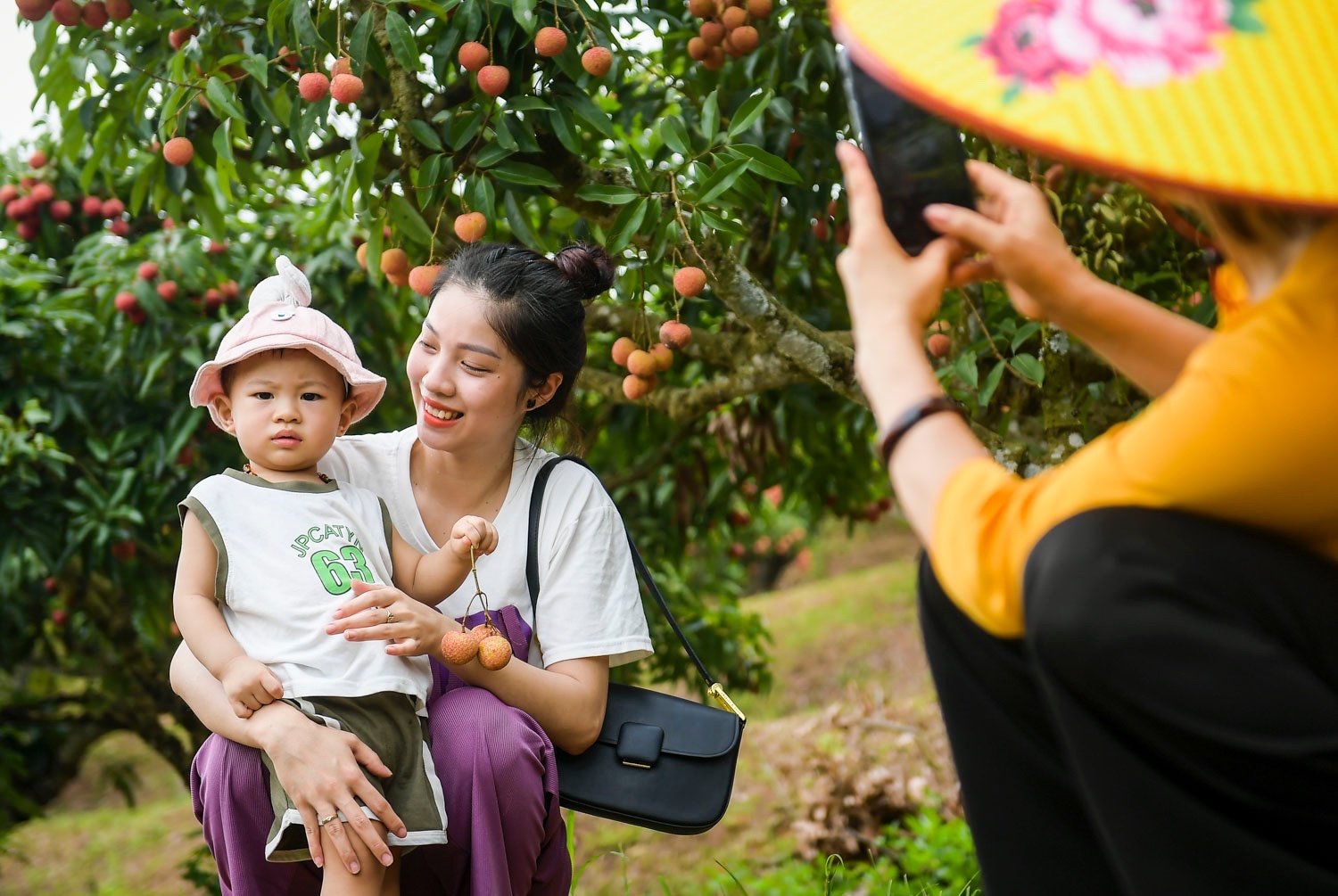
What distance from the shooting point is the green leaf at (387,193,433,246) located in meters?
2.30

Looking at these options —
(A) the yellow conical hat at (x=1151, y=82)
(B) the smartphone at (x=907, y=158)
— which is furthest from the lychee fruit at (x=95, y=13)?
(A) the yellow conical hat at (x=1151, y=82)

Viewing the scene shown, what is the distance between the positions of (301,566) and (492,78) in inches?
34.4

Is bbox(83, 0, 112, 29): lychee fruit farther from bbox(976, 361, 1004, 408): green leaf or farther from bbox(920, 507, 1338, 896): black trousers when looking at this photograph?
bbox(920, 507, 1338, 896): black trousers

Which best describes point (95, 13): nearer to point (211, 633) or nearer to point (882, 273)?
point (211, 633)

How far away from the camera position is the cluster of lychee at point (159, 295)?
10.1 feet

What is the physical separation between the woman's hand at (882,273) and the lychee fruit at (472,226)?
1056 millimetres

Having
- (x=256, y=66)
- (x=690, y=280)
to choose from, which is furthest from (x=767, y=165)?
(x=256, y=66)

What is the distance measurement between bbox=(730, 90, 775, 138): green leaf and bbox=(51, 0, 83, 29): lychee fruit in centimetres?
122

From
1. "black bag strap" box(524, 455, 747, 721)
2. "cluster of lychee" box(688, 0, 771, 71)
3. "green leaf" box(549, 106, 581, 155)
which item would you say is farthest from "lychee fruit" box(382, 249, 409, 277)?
"cluster of lychee" box(688, 0, 771, 71)

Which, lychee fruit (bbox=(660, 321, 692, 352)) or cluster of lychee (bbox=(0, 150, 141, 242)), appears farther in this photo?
cluster of lychee (bbox=(0, 150, 141, 242))

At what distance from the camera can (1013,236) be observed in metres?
1.21

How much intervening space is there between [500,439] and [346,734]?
0.56 meters

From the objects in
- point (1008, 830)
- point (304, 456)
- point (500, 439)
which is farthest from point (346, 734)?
point (1008, 830)

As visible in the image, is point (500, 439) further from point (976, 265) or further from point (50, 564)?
→ point (50, 564)
